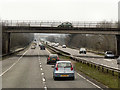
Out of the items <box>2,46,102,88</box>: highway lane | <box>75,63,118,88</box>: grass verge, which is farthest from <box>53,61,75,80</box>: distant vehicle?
<box>75,63,118,88</box>: grass verge

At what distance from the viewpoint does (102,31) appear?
57.2 meters

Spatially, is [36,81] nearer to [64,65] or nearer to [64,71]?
[64,71]

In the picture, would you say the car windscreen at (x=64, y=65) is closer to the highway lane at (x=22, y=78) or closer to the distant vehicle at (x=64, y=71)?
the distant vehicle at (x=64, y=71)

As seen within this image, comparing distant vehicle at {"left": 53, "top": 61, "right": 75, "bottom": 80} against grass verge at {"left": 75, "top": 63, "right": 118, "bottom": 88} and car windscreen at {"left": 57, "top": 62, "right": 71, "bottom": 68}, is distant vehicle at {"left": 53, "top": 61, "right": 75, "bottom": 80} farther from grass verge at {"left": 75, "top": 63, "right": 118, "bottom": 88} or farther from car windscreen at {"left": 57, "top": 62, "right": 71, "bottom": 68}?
grass verge at {"left": 75, "top": 63, "right": 118, "bottom": 88}

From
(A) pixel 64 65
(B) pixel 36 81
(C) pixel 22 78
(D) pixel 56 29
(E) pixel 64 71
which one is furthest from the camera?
(D) pixel 56 29

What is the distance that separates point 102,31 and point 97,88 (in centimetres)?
4290

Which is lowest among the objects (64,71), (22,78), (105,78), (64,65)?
(22,78)

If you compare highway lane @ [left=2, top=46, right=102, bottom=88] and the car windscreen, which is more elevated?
the car windscreen

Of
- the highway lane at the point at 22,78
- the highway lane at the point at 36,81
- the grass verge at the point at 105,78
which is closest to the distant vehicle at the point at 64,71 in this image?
the highway lane at the point at 36,81

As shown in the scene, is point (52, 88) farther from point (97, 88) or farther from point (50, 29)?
point (50, 29)

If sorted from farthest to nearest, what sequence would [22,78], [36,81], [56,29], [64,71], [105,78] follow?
[56,29], [22,78], [105,78], [64,71], [36,81]

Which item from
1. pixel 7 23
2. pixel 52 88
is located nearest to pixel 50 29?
pixel 7 23

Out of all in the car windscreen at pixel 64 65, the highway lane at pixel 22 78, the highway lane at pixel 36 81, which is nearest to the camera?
the highway lane at pixel 36 81

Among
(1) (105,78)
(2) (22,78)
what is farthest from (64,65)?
(2) (22,78)
